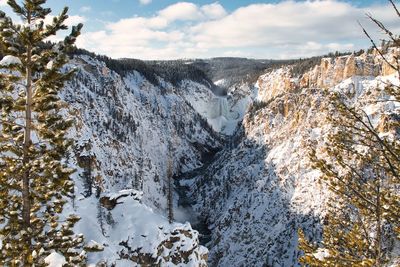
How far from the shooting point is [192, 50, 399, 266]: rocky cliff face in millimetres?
68000

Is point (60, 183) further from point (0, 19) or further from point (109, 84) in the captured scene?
point (109, 84)

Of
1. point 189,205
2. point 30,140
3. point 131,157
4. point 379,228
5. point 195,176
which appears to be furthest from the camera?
point 195,176

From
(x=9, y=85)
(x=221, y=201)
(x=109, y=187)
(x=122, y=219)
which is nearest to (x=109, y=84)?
(x=109, y=187)

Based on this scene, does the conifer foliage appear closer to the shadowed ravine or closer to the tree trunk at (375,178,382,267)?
the tree trunk at (375,178,382,267)

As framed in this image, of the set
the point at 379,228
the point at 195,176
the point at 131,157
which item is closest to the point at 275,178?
the point at 131,157

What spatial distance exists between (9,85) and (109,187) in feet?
236

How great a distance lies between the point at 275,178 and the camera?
80000 mm

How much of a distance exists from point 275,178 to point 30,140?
2838 inches

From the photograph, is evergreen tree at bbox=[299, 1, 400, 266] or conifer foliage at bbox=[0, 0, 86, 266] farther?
conifer foliage at bbox=[0, 0, 86, 266]

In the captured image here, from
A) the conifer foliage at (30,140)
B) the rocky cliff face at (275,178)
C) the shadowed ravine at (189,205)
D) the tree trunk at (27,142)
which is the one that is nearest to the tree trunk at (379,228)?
the conifer foliage at (30,140)

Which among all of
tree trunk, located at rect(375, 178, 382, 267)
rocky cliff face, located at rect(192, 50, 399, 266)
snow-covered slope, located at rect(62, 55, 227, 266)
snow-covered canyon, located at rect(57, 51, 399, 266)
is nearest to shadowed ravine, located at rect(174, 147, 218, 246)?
snow-covered canyon, located at rect(57, 51, 399, 266)

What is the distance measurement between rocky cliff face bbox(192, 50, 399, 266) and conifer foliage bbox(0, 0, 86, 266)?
48.0 m

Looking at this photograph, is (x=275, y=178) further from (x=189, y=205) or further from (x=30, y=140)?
(x=30, y=140)

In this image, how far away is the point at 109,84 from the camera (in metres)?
114
